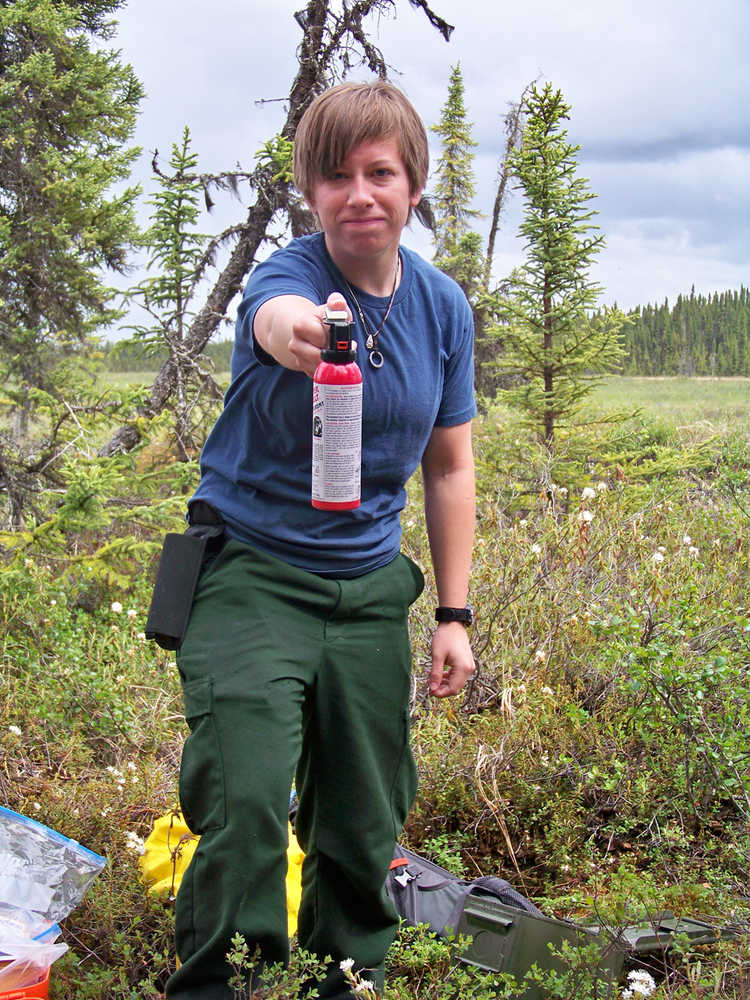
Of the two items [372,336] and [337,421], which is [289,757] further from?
[372,336]

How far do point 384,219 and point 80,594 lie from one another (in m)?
5.37

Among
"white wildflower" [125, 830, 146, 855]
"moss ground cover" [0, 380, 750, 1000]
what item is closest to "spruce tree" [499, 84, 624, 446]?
"moss ground cover" [0, 380, 750, 1000]

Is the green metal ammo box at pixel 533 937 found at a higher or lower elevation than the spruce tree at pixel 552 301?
lower

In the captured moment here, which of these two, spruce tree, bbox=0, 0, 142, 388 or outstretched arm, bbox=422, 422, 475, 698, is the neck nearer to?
outstretched arm, bbox=422, 422, 475, 698

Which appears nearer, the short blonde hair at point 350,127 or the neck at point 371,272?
the short blonde hair at point 350,127

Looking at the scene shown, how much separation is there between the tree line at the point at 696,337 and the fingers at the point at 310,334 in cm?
4804

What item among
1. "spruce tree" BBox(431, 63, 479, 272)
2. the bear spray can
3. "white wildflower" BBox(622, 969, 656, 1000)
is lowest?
"white wildflower" BBox(622, 969, 656, 1000)

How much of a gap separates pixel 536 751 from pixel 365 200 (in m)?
2.54

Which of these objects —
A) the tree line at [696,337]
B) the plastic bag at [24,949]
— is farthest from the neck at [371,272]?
the tree line at [696,337]

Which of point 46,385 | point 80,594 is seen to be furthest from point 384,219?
point 46,385

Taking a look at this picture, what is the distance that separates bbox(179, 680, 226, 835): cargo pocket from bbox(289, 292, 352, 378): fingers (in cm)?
86

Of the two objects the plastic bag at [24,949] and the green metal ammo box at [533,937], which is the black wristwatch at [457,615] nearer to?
the green metal ammo box at [533,937]

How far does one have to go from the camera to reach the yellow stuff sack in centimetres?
301

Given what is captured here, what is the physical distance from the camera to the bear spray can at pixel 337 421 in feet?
6.68
